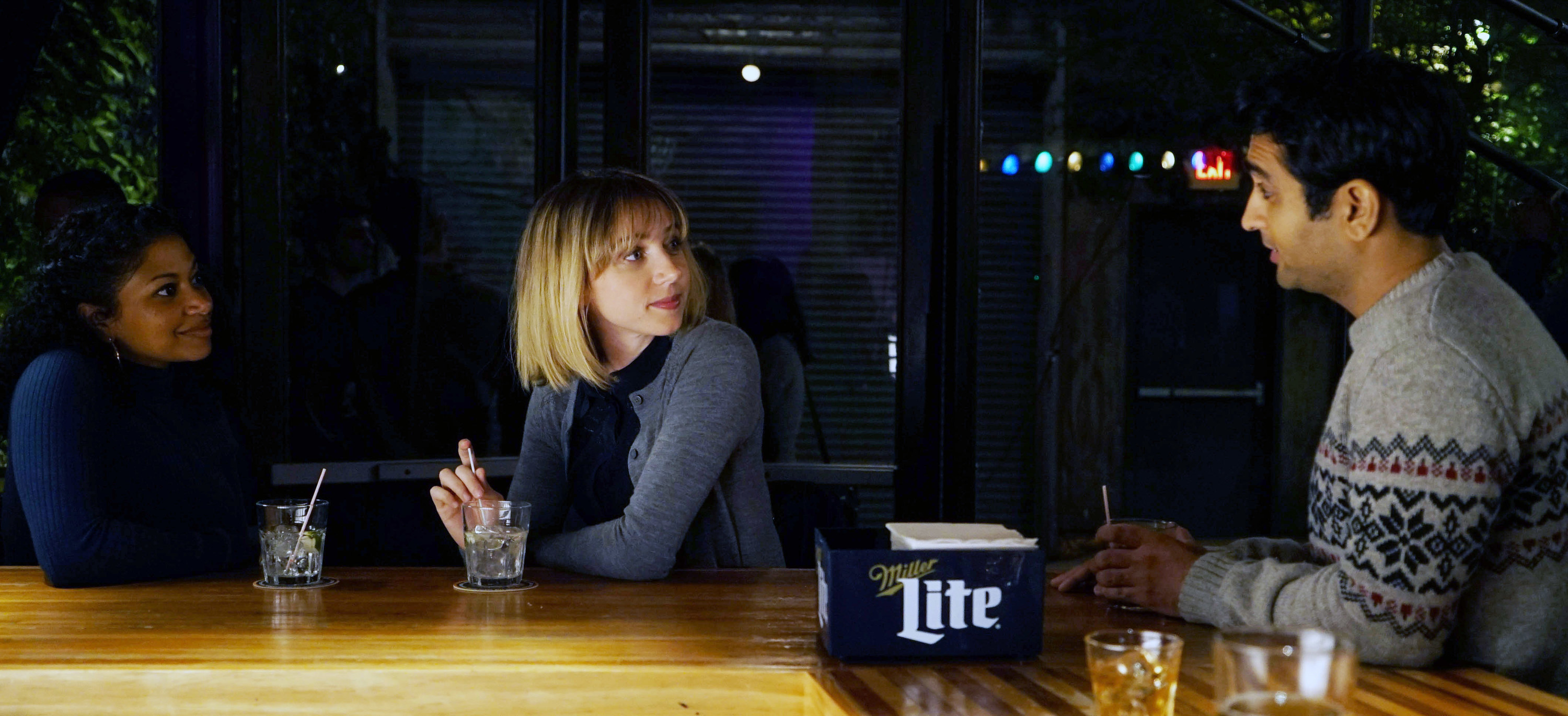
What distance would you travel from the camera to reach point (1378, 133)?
163cm

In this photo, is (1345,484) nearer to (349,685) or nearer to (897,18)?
(349,685)

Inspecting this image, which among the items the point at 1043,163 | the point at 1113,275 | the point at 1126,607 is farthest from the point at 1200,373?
the point at 1126,607

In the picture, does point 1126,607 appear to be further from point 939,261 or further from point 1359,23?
point 1359,23

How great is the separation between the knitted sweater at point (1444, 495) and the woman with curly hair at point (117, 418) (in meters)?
1.58

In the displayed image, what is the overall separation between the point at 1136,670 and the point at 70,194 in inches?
119

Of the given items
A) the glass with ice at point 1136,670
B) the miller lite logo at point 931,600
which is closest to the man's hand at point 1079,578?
the miller lite logo at point 931,600

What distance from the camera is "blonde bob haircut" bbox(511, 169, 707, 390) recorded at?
2.37 meters

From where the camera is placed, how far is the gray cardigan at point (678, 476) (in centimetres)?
205

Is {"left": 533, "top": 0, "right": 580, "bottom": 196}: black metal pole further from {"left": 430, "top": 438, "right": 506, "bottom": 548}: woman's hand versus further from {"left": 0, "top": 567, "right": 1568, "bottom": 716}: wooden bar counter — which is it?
{"left": 0, "top": 567, "right": 1568, "bottom": 716}: wooden bar counter

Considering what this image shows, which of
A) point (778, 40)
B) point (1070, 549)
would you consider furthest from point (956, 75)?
point (1070, 549)

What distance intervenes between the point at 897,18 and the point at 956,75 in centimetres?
33

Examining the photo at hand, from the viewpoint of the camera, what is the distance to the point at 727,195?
396cm

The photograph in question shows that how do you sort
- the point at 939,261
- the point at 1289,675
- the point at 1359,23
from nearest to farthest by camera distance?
the point at 1289,675
the point at 939,261
the point at 1359,23

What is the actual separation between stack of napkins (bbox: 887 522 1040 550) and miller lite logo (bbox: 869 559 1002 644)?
0.03 m
